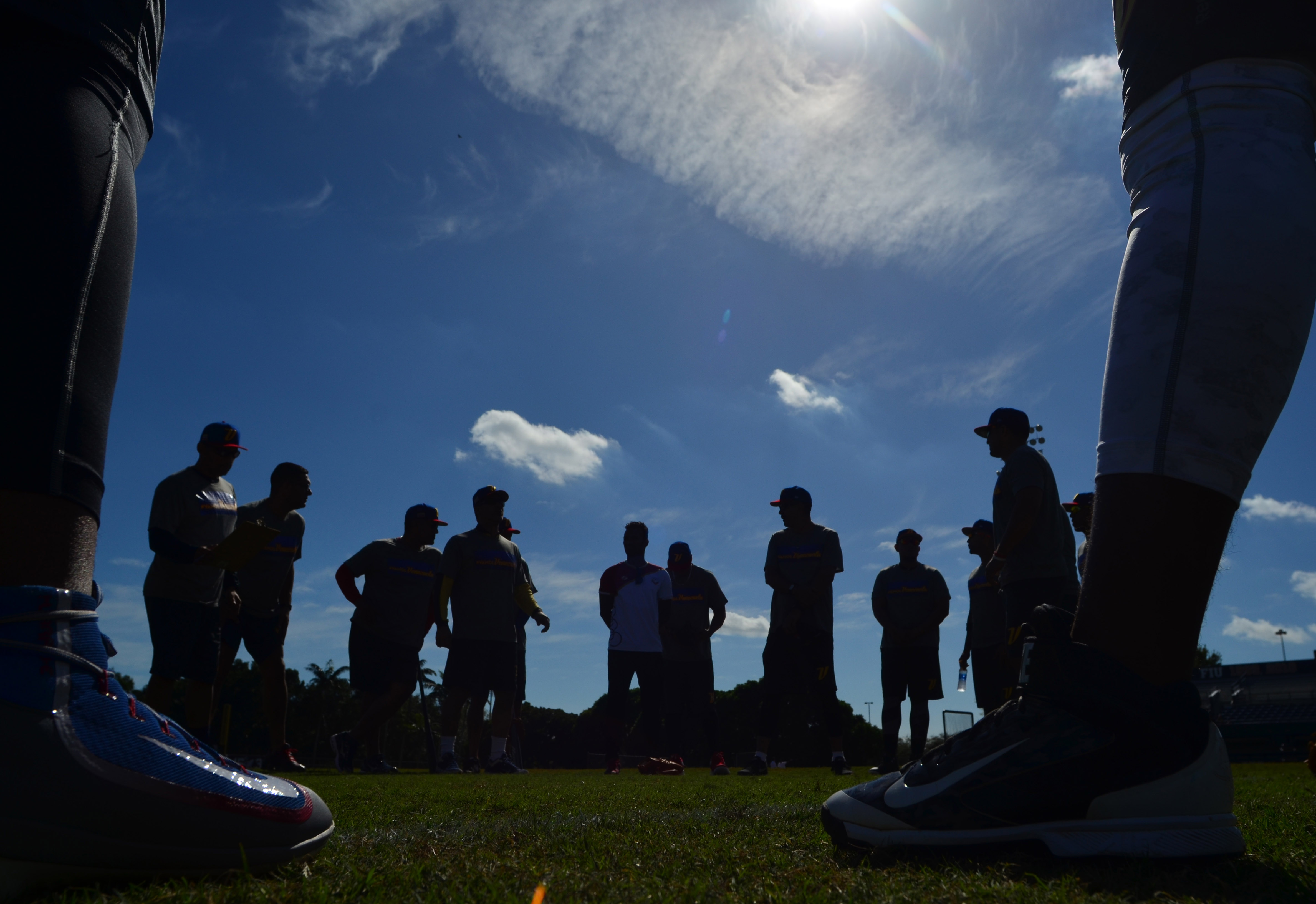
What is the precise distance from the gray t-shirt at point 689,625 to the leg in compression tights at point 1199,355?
28.1 feet

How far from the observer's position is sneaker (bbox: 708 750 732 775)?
828 centimetres

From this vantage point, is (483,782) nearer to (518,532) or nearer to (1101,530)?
(1101,530)

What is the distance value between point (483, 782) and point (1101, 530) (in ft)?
13.9

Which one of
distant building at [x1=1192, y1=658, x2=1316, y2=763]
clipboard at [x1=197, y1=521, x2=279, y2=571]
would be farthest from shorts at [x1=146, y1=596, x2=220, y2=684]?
distant building at [x1=1192, y1=658, x2=1316, y2=763]

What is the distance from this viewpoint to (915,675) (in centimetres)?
886

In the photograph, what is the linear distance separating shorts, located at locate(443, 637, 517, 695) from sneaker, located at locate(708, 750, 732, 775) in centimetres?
231

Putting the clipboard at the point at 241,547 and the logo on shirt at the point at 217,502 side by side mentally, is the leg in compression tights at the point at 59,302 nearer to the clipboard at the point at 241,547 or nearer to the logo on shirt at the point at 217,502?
the clipboard at the point at 241,547

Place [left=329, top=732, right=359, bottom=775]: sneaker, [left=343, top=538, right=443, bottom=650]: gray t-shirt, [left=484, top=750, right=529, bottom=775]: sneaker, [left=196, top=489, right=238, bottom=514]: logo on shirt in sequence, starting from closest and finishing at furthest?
[left=196, top=489, right=238, bottom=514]: logo on shirt < [left=329, top=732, right=359, bottom=775]: sneaker < [left=484, top=750, right=529, bottom=775]: sneaker < [left=343, top=538, right=443, bottom=650]: gray t-shirt

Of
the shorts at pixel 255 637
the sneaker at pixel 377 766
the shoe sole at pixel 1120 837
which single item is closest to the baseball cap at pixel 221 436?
the shorts at pixel 255 637

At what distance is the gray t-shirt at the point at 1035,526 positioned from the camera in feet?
17.8

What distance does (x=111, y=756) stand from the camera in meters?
1.14

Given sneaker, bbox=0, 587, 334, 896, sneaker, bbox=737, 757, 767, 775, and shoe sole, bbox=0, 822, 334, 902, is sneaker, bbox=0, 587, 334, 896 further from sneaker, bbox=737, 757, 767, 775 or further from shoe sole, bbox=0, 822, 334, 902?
sneaker, bbox=737, 757, 767, 775

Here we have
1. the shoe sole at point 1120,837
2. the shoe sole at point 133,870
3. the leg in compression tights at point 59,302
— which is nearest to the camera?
the shoe sole at point 133,870

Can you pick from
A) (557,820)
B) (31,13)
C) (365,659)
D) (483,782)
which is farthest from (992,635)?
(31,13)
